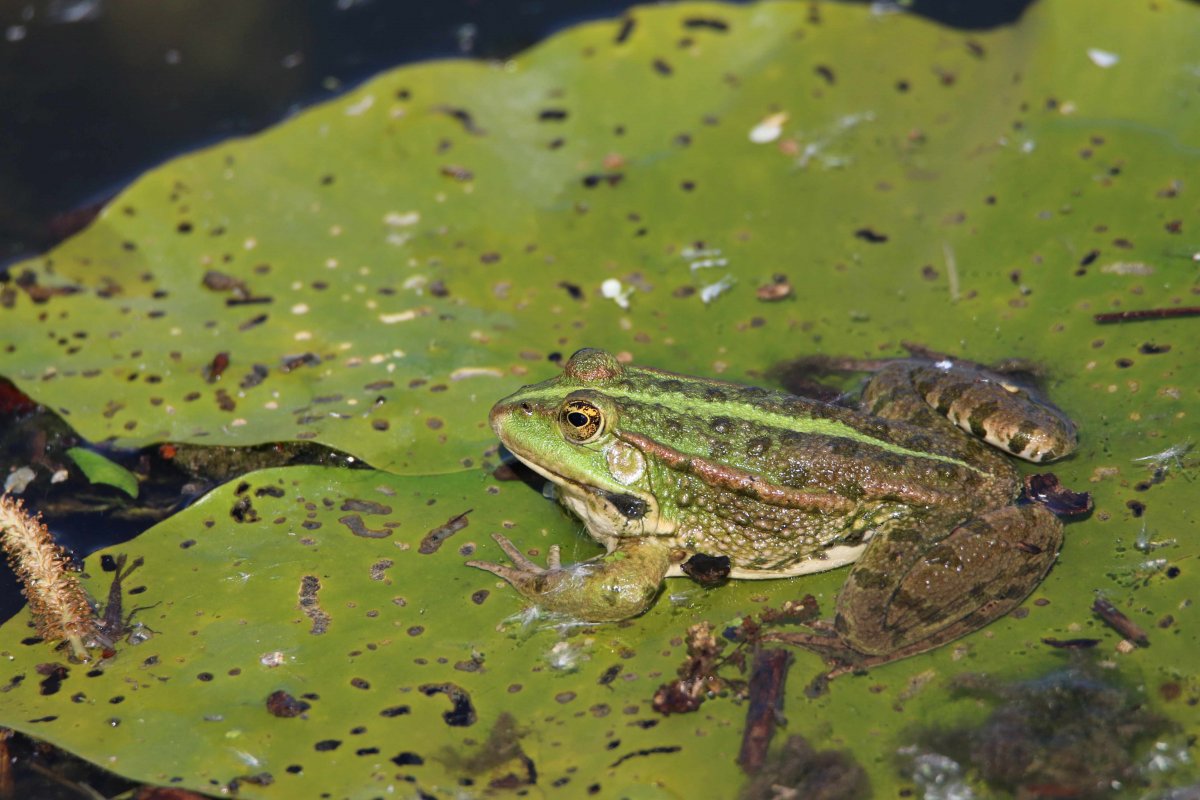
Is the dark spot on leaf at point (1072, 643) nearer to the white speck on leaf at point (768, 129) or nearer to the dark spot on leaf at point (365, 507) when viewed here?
the dark spot on leaf at point (365, 507)

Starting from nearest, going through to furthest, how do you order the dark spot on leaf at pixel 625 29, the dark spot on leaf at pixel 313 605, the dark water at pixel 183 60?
the dark spot on leaf at pixel 313 605 → the dark spot on leaf at pixel 625 29 → the dark water at pixel 183 60

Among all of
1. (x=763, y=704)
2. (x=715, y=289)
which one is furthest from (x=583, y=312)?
(x=763, y=704)

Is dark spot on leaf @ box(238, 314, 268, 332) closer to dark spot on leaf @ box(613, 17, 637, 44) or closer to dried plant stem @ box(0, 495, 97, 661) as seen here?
dried plant stem @ box(0, 495, 97, 661)

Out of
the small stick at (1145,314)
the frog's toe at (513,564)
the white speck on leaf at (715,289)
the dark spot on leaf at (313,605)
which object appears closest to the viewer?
the dark spot on leaf at (313,605)

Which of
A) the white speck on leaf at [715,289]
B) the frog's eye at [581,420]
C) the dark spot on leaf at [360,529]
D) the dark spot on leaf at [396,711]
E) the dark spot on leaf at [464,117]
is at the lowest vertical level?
the dark spot on leaf at [396,711]

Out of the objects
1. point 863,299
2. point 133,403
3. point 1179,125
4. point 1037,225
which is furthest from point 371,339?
point 1179,125

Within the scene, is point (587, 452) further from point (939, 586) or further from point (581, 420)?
point (939, 586)

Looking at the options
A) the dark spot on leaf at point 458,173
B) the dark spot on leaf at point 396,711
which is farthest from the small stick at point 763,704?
the dark spot on leaf at point 458,173
